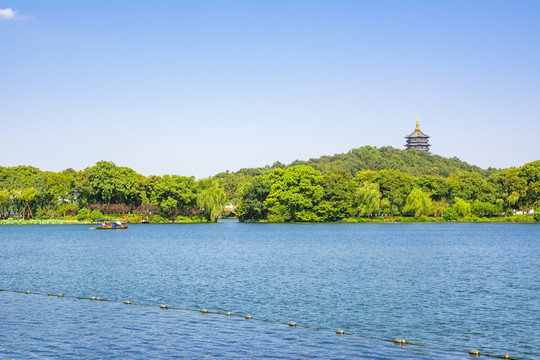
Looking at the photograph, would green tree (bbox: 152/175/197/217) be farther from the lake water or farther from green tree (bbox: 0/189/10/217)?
the lake water

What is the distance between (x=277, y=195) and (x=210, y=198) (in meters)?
12.4

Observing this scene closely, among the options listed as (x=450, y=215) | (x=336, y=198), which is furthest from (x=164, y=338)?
(x=450, y=215)

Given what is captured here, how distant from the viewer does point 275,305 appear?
18.8 metres

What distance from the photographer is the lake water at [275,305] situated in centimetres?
1320

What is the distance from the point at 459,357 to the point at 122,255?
3012 centimetres

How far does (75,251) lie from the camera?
40719 mm

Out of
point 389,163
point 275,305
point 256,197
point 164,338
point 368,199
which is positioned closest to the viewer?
point 164,338

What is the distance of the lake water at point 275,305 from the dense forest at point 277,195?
53799 millimetres

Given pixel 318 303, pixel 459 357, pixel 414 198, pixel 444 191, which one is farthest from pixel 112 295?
pixel 444 191

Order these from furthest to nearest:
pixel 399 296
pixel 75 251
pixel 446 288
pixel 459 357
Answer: pixel 75 251
pixel 446 288
pixel 399 296
pixel 459 357

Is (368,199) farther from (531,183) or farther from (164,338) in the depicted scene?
(164,338)

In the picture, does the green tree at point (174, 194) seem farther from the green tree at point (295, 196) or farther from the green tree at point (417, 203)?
the green tree at point (417, 203)

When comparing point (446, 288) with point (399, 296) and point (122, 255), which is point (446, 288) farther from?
point (122, 255)

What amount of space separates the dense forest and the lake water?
5380cm
